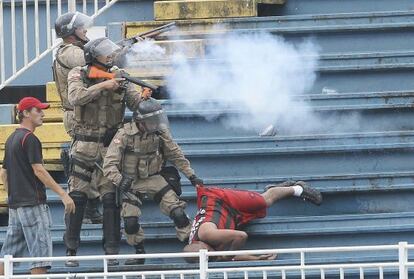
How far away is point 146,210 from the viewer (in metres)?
14.2

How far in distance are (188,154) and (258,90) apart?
100 centimetres

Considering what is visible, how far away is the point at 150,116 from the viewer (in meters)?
13.5

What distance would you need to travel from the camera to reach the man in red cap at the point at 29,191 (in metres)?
13.1

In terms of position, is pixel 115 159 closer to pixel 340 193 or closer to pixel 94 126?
pixel 94 126

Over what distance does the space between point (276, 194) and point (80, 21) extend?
217 centimetres

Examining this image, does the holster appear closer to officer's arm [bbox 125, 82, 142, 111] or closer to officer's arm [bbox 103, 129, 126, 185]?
officer's arm [bbox 103, 129, 126, 185]

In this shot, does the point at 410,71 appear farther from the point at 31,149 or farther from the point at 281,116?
the point at 31,149

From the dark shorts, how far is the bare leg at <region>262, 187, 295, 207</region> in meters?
1.73

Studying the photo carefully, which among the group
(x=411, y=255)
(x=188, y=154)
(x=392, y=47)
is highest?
(x=392, y=47)

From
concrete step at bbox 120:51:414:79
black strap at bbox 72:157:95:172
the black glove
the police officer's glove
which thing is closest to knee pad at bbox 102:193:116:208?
the police officer's glove

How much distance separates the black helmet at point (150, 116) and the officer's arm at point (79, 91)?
364 mm

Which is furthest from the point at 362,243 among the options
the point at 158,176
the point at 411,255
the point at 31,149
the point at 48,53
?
the point at 48,53

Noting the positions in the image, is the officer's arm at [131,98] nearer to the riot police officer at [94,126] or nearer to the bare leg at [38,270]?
the riot police officer at [94,126]

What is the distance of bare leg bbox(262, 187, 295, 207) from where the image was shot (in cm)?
1360
